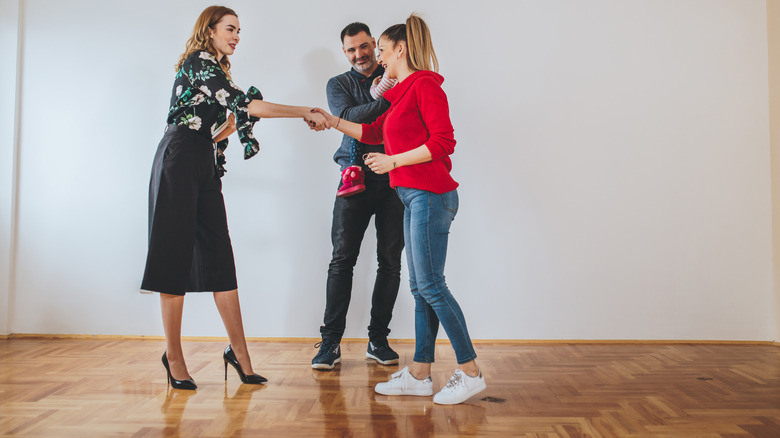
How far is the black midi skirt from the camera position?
75.5 inches

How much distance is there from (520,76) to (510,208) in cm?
72

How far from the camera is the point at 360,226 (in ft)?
8.12

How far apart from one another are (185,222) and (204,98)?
1.49 feet

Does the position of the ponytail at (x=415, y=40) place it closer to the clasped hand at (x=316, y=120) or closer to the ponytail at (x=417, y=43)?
the ponytail at (x=417, y=43)

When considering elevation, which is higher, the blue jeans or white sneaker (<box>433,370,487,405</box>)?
the blue jeans

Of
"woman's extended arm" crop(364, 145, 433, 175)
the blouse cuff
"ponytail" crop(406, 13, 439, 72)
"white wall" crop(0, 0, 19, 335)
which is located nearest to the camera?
"woman's extended arm" crop(364, 145, 433, 175)

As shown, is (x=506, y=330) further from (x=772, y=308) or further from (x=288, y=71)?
(x=288, y=71)

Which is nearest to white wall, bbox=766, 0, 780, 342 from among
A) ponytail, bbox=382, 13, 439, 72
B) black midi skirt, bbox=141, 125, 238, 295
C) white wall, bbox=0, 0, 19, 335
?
ponytail, bbox=382, 13, 439, 72

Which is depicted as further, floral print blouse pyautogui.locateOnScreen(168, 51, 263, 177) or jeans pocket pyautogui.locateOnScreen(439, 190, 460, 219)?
floral print blouse pyautogui.locateOnScreen(168, 51, 263, 177)

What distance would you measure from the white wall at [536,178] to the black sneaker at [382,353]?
44cm

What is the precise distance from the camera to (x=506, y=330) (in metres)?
2.91

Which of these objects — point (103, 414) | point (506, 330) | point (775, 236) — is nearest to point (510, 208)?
point (506, 330)

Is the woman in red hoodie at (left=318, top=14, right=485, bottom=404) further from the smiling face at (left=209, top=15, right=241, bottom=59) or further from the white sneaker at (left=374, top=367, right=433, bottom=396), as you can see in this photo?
the smiling face at (left=209, top=15, right=241, bottom=59)

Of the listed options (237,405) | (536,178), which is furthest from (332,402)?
(536,178)
